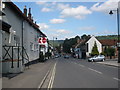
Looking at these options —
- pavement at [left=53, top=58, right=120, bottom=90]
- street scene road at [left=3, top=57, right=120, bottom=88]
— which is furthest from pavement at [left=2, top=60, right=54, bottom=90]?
pavement at [left=53, top=58, right=120, bottom=90]

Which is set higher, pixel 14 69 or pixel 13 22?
pixel 13 22

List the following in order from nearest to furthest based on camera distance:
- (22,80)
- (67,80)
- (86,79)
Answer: (22,80)
(67,80)
(86,79)

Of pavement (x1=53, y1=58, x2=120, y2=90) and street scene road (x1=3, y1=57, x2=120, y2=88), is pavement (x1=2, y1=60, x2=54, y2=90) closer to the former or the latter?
street scene road (x1=3, y1=57, x2=120, y2=88)

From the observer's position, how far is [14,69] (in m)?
16.3

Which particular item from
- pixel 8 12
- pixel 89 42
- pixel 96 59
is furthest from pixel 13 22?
pixel 89 42

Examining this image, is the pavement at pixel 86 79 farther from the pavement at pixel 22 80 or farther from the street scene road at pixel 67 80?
the pavement at pixel 22 80

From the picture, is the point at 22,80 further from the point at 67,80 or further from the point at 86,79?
the point at 86,79

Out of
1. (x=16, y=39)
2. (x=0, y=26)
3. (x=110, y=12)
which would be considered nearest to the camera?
(x=0, y=26)

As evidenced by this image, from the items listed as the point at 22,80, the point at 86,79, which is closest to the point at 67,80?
the point at 86,79

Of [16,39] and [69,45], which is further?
[69,45]

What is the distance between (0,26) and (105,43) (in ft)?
231

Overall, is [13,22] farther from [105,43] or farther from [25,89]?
[105,43]

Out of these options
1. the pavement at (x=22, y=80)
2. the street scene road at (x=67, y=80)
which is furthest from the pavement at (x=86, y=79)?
the pavement at (x=22, y=80)

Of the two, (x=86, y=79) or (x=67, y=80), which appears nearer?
(x=67, y=80)
